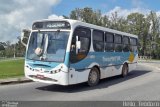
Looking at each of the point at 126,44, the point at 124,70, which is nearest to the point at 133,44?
the point at 126,44

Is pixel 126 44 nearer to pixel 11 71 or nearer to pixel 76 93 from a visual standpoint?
pixel 11 71

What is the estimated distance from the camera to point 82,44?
50.4ft

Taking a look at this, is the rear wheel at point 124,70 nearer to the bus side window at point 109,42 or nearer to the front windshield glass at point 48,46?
the bus side window at point 109,42

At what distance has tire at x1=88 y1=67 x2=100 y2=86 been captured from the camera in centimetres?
1614

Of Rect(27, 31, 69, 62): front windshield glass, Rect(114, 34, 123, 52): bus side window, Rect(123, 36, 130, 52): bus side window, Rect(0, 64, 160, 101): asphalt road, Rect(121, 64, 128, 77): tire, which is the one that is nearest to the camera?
Rect(0, 64, 160, 101): asphalt road

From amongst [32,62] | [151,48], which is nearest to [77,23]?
[32,62]

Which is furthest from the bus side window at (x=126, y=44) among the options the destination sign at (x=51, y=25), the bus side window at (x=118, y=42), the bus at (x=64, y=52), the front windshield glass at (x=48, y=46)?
the front windshield glass at (x=48, y=46)

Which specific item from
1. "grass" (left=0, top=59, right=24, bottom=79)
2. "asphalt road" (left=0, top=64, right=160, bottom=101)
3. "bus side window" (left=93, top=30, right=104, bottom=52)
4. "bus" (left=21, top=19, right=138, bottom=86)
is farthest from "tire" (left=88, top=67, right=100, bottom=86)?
"grass" (left=0, top=59, right=24, bottom=79)

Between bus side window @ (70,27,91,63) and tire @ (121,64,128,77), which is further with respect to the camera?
tire @ (121,64,128,77)

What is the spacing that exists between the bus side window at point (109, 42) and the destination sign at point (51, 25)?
4262 mm

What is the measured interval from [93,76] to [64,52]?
310 cm

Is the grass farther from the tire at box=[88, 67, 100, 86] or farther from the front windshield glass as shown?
the tire at box=[88, 67, 100, 86]

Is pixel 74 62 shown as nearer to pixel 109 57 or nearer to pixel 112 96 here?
pixel 112 96

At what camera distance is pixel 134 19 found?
357ft
